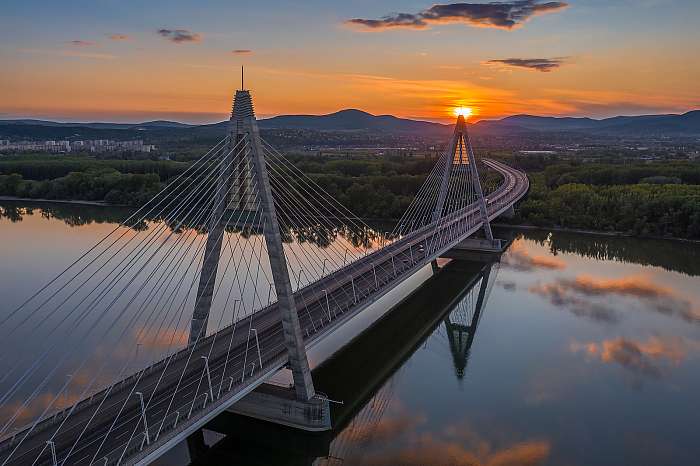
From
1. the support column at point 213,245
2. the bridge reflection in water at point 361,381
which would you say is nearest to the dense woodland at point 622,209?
the bridge reflection in water at point 361,381

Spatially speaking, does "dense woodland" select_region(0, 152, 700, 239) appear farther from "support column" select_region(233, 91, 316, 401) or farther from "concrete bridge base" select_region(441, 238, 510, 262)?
"support column" select_region(233, 91, 316, 401)

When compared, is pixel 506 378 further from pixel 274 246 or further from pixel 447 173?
pixel 447 173

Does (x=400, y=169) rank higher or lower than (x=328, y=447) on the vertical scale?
higher

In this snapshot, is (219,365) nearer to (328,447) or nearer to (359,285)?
(328,447)

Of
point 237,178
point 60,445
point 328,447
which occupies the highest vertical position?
point 237,178

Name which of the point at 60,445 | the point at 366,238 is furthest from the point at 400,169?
the point at 60,445

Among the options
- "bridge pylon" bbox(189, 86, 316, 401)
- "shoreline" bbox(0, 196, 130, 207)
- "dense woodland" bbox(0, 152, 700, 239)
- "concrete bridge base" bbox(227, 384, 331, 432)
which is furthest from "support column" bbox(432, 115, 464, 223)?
"shoreline" bbox(0, 196, 130, 207)
